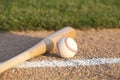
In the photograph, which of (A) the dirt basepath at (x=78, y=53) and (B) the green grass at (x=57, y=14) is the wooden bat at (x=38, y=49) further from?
(B) the green grass at (x=57, y=14)

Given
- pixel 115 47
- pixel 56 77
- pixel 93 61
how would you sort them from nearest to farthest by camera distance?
pixel 56 77
pixel 93 61
pixel 115 47

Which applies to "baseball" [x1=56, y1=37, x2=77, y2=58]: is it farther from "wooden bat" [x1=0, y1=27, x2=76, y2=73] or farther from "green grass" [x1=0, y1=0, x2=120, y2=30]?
"green grass" [x1=0, y1=0, x2=120, y2=30]

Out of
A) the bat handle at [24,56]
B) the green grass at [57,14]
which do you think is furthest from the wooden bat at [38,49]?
the green grass at [57,14]

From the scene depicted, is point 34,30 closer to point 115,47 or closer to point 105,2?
point 115,47

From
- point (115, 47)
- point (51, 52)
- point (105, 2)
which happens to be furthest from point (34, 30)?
point (105, 2)

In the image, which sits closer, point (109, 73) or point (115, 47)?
point (109, 73)

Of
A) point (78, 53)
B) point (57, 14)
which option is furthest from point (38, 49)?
point (57, 14)
